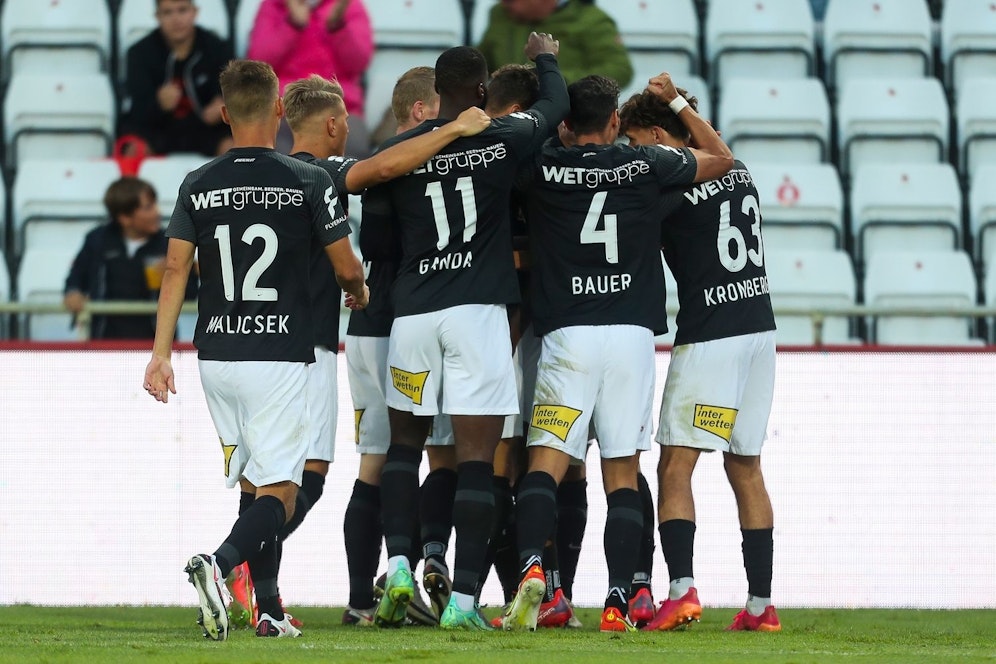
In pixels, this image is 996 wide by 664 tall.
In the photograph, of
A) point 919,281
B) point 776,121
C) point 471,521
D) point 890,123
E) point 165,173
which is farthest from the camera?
point 890,123

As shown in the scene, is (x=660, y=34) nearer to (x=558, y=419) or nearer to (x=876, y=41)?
(x=876, y=41)

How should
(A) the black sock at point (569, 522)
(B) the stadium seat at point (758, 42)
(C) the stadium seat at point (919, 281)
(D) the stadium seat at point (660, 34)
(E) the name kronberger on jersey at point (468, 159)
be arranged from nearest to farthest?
(E) the name kronberger on jersey at point (468, 159), (A) the black sock at point (569, 522), (C) the stadium seat at point (919, 281), (D) the stadium seat at point (660, 34), (B) the stadium seat at point (758, 42)

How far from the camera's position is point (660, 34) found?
1163cm

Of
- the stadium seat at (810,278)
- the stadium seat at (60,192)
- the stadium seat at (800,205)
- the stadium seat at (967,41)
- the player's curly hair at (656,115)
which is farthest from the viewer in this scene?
the stadium seat at (967,41)

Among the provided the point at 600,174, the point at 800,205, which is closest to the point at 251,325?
the point at 600,174

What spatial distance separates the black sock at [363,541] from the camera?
665 cm

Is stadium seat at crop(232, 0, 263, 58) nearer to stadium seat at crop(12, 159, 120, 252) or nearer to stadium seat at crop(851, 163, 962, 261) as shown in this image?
stadium seat at crop(12, 159, 120, 252)

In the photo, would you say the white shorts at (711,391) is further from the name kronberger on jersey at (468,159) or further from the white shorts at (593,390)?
the name kronberger on jersey at (468,159)

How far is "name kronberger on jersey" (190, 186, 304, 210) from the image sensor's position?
19.1 feet

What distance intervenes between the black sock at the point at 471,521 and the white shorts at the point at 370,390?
0.71 m

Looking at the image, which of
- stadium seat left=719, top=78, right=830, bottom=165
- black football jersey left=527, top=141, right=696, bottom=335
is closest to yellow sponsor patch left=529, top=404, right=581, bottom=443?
black football jersey left=527, top=141, right=696, bottom=335

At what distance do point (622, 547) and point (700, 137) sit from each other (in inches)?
67.3

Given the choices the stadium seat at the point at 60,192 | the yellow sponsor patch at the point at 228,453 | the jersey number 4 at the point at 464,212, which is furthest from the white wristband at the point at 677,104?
the stadium seat at the point at 60,192

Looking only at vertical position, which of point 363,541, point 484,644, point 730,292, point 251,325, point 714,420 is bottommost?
point 484,644
